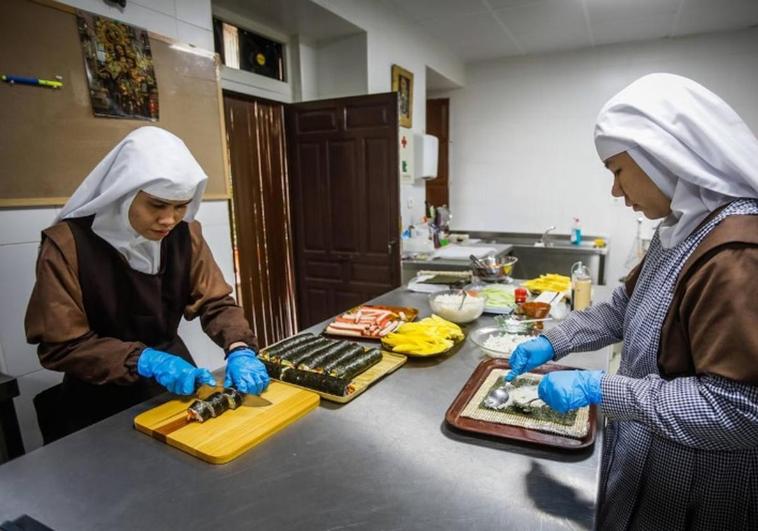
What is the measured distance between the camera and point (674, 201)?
0.93m

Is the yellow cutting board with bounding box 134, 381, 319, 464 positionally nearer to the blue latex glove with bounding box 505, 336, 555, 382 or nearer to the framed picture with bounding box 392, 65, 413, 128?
the blue latex glove with bounding box 505, 336, 555, 382

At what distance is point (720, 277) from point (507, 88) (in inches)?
180

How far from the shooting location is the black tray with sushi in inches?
47.5

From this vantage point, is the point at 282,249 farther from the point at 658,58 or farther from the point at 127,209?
the point at 658,58

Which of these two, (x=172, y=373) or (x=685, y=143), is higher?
(x=685, y=143)

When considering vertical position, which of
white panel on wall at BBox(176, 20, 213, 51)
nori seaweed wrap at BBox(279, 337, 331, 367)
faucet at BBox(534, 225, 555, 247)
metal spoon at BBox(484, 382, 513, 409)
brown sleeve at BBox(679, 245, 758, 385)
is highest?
white panel on wall at BBox(176, 20, 213, 51)

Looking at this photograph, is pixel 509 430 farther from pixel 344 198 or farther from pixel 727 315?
pixel 344 198

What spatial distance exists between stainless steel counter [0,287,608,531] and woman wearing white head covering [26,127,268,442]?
0.20 meters

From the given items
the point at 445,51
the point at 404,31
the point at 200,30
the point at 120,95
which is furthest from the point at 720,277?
the point at 445,51

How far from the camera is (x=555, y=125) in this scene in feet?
15.6

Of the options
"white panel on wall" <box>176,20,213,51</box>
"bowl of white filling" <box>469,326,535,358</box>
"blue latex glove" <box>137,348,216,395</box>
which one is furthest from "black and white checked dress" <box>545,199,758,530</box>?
"white panel on wall" <box>176,20,213,51</box>

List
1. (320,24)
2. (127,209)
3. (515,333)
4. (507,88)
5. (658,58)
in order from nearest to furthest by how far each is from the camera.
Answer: (127,209), (515,333), (320,24), (658,58), (507,88)

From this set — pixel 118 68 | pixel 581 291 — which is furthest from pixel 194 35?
pixel 581 291

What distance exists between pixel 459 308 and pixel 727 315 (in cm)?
103
